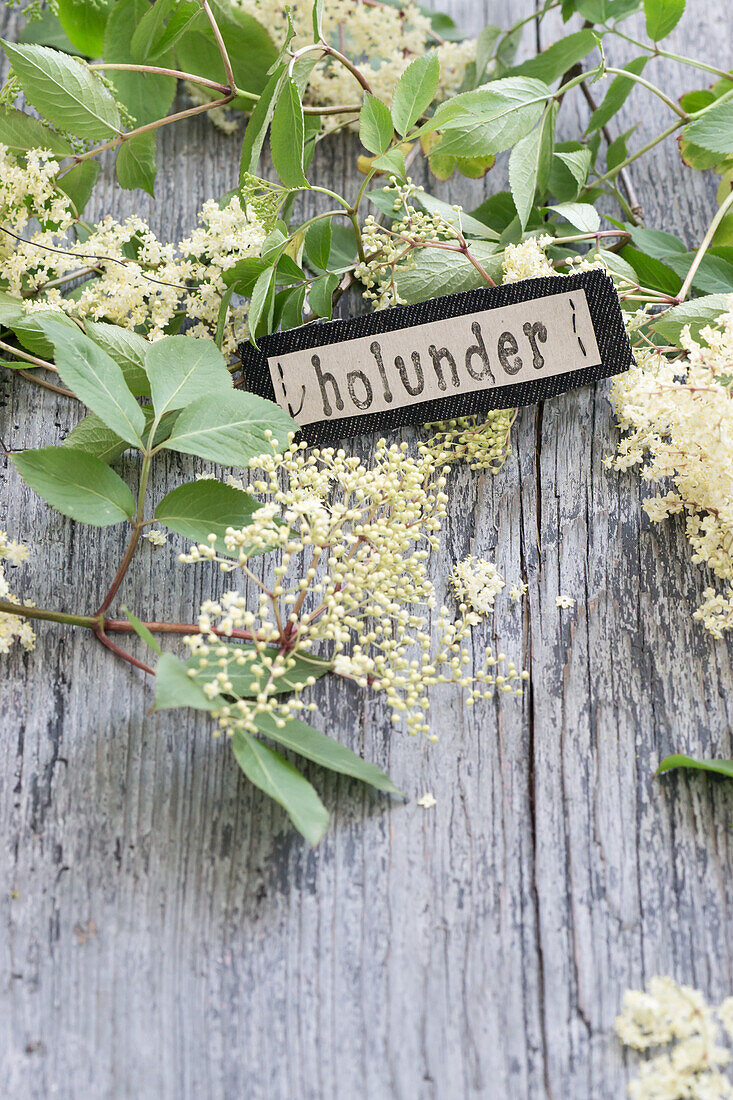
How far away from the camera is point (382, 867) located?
2.43 ft

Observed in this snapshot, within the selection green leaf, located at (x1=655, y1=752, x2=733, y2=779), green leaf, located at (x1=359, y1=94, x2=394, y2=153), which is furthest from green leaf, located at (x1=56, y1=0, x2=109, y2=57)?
green leaf, located at (x1=655, y1=752, x2=733, y2=779)

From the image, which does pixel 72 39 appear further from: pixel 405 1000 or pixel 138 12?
pixel 405 1000

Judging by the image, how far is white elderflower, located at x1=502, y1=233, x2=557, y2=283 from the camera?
0.94 metres

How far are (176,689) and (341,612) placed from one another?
0.16 metres

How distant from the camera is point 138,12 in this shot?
3.53ft

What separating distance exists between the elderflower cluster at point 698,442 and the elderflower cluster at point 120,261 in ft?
1.49

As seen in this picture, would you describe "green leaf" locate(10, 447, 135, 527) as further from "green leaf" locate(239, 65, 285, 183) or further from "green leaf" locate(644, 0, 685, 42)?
"green leaf" locate(644, 0, 685, 42)

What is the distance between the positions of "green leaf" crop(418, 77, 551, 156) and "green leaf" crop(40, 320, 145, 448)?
0.46 metres

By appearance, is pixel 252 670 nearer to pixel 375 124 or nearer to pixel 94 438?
pixel 94 438

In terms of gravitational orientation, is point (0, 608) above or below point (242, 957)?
above

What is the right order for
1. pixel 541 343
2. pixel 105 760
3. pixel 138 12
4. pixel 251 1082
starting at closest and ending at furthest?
pixel 251 1082 < pixel 105 760 < pixel 541 343 < pixel 138 12

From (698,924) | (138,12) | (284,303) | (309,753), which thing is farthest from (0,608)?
(138,12)

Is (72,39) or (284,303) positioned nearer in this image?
(284,303)

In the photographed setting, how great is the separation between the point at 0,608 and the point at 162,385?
0.26m
